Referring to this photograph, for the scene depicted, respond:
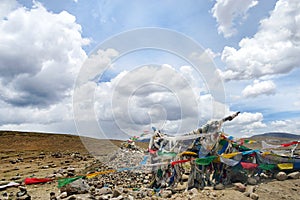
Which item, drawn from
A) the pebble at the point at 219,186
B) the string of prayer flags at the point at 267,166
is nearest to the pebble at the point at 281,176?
the string of prayer flags at the point at 267,166

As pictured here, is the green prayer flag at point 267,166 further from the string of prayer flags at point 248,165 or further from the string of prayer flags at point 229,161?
the string of prayer flags at point 229,161

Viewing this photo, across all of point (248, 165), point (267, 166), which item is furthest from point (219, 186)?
point (267, 166)

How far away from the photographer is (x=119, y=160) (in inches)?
654

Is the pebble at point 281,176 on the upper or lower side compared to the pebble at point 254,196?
upper

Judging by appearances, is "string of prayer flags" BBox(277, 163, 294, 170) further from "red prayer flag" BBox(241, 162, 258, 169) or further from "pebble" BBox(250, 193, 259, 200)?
"pebble" BBox(250, 193, 259, 200)

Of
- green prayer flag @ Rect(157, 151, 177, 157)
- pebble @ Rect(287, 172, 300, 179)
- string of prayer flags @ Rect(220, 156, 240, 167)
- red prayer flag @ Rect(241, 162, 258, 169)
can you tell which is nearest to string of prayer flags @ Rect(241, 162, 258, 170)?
red prayer flag @ Rect(241, 162, 258, 169)

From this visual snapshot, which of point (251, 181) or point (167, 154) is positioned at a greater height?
point (167, 154)

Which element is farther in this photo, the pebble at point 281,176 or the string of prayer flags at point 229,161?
the pebble at point 281,176

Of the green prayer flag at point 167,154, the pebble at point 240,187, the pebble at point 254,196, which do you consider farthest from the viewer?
the green prayer flag at point 167,154

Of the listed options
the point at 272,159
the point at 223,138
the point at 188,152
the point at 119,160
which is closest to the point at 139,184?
the point at 188,152

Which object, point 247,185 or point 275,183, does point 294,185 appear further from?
point 247,185

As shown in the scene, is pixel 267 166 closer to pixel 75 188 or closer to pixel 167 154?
pixel 167 154

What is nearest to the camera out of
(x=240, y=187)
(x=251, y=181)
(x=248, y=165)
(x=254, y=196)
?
(x=254, y=196)

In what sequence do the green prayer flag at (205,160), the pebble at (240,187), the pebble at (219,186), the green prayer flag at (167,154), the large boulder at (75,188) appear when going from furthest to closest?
the green prayer flag at (167,154) < the large boulder at (75,188) < the green prayer flag at (205,160) < the pebble at (219,186) < the pebble at (240,187)
